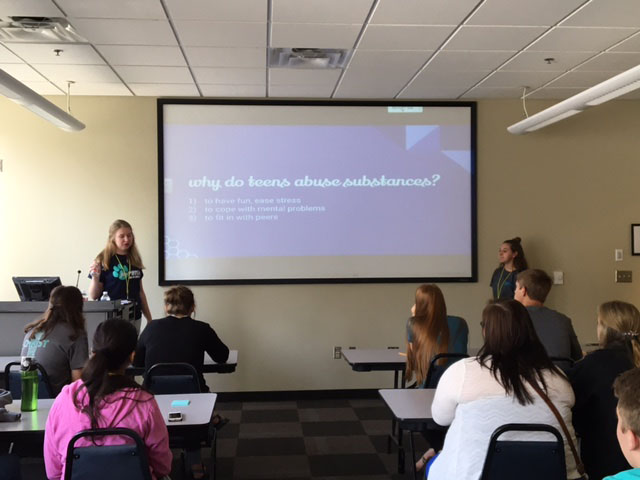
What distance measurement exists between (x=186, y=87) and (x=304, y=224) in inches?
67.8

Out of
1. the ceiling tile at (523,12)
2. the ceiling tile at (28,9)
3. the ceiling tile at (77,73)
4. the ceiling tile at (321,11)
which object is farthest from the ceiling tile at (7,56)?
the ceiling tile at (523,12)

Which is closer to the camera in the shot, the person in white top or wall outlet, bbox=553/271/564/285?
the person in white top

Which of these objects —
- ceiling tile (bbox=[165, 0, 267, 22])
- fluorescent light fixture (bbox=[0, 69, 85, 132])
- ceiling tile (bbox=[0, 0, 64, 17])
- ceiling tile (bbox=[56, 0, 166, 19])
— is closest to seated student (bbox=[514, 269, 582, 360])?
ceiling tile (bbox=[165, 0, 267, 22])

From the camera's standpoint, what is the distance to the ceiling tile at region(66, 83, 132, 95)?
602 centimetres

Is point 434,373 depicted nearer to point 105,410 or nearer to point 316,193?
point 105,410

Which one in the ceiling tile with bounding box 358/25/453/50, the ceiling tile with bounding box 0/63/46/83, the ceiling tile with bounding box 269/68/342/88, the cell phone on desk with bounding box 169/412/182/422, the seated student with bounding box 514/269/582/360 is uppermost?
the ceiling tile with bounding box 358/25/453/50

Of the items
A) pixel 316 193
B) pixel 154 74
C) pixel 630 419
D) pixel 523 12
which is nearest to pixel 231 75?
pixel 154 74

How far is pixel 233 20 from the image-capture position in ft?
14.0

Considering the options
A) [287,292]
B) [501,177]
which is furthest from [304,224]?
[501,177]

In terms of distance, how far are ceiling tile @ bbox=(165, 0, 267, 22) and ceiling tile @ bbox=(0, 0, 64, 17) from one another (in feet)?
2.34

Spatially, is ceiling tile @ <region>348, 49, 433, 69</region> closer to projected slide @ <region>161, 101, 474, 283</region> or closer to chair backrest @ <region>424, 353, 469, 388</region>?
projected slide @ <region>161, 101, 474, 283</region>

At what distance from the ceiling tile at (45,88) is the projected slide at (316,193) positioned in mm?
1002

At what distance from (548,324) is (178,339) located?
2125mm

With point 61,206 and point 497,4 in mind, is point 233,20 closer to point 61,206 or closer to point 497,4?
point 497,4
